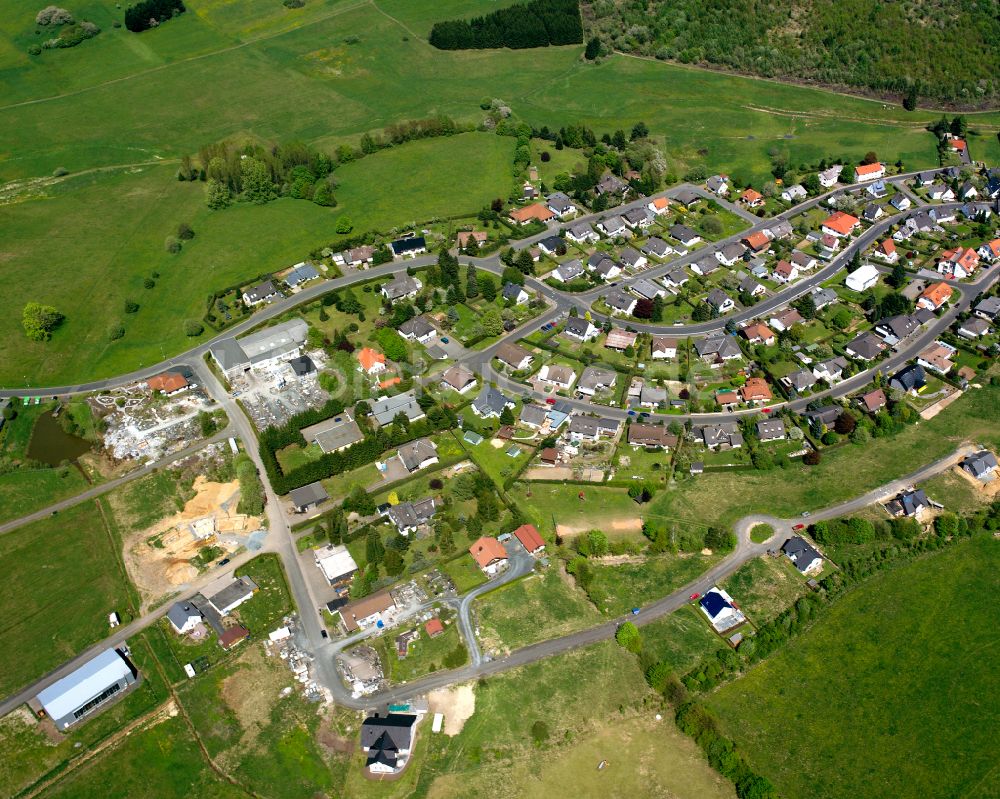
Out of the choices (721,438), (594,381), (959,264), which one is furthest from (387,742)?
(959,264)

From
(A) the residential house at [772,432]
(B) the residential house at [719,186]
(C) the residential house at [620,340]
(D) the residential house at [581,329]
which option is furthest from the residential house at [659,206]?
(A) the residential house at [772,432]

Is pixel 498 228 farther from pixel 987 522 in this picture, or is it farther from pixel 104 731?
pixel 104 731

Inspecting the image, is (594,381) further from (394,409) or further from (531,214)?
(531,214)

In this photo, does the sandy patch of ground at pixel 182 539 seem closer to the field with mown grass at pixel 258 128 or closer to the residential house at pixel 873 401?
the field with mown grass at pixel 258 128

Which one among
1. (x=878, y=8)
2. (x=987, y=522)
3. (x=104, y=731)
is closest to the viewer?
(x=104, y=731)

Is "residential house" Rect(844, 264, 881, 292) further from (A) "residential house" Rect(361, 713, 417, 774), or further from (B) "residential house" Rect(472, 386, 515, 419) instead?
(A) "residential house" Rect(361, 713, 417, 774)

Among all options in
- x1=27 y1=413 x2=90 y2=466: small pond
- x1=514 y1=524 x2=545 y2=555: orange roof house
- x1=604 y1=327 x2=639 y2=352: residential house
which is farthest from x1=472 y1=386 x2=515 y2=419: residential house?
x1=27 y1=413 x2=90 y2=466: small pond

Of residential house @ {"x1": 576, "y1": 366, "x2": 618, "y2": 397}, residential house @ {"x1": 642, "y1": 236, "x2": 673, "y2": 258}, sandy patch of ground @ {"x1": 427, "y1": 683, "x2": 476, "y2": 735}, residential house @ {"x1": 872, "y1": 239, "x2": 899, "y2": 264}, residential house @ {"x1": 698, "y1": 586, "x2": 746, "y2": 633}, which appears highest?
residential house @ {"x1": 642, "y1": 236, "x2": 673, "y2": 258}

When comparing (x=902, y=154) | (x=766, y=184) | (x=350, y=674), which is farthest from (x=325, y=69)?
(x=350, y=674)
